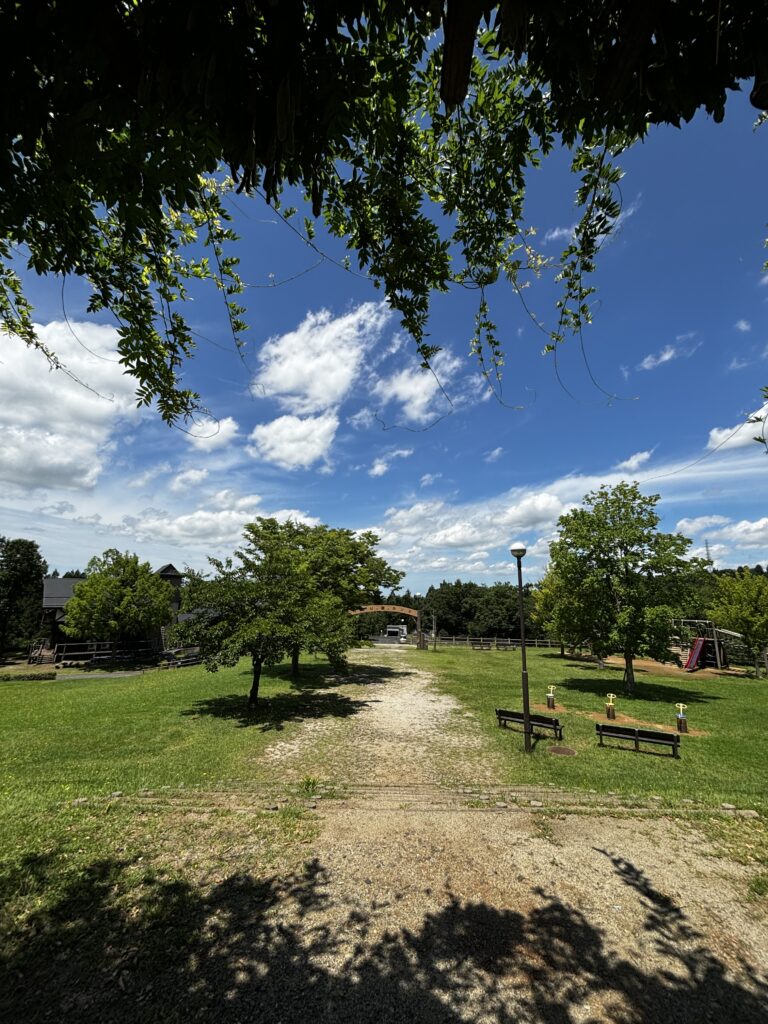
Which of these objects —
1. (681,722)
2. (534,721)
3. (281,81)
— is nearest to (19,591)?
(534,721)

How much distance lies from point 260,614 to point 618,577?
52.6 feet

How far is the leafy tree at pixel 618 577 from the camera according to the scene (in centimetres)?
1905

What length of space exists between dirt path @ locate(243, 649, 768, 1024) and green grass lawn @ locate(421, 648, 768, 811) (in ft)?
5.56

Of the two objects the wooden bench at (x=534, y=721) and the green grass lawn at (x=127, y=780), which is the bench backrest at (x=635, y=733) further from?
the green grass lawn at (x=127, y=780)

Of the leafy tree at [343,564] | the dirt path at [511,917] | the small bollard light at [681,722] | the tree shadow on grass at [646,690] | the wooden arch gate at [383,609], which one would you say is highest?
the leafy tree at [343,564]

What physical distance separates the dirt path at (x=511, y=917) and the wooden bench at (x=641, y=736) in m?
4.08

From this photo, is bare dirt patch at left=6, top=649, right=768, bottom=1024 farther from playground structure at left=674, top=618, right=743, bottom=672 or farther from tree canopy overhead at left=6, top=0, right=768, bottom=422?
playground structure at left=674, top=618, right=743, bottom=672

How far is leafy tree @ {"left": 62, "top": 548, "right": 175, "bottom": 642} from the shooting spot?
3042 cm

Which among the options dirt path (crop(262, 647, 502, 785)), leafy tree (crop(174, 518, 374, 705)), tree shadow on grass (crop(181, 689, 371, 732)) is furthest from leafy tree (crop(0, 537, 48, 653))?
dirt path (crop(262, 647, 502, 785))

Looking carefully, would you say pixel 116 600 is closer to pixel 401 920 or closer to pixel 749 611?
pixel 401 920

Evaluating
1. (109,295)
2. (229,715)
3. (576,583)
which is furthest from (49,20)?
(576,583)

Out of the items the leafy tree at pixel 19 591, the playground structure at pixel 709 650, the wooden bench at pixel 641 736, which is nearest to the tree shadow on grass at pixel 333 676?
the wooden bench at pixel 641 736

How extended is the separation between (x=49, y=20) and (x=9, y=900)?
882 centimetres

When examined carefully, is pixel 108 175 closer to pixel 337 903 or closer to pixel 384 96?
pixel 384 96
